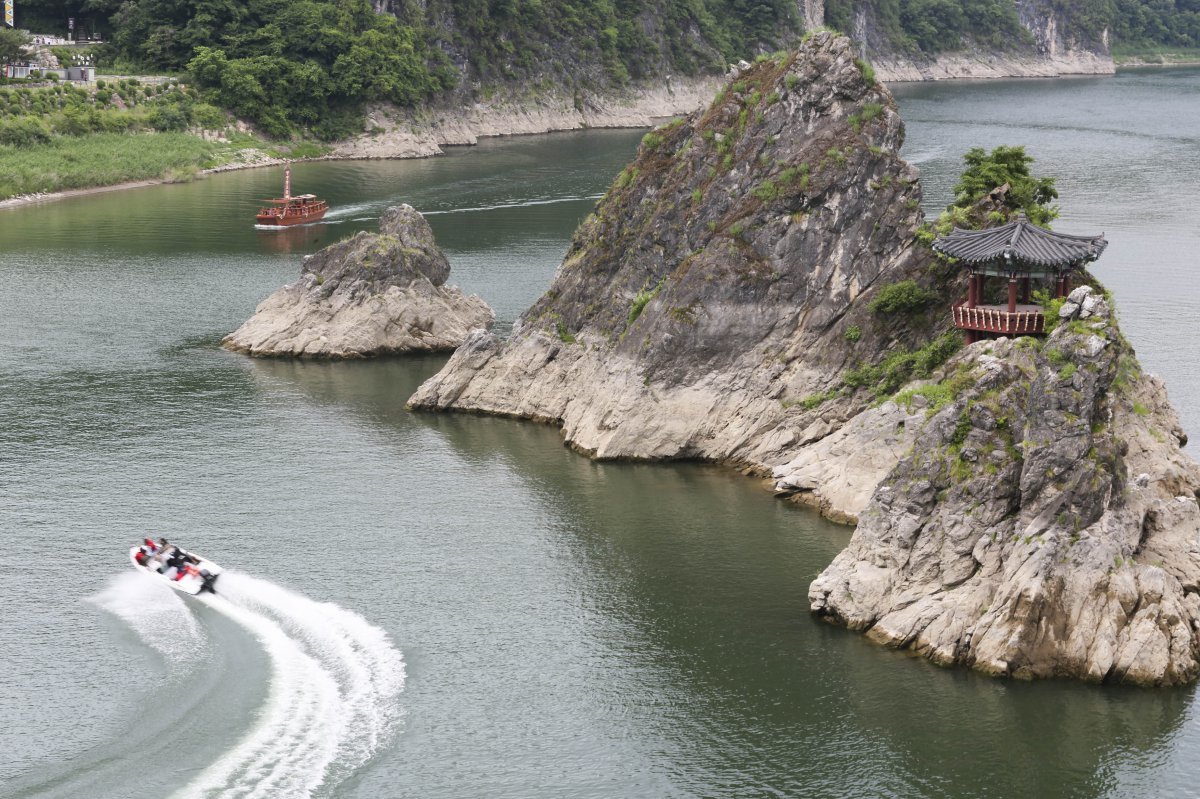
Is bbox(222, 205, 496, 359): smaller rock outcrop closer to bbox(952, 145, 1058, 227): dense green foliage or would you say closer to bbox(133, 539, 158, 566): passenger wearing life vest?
bbox(133, 539, 158, 566): passenger wearing life vest

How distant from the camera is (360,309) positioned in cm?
9212

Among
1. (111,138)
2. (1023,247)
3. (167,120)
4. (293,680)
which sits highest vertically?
(1023,247)

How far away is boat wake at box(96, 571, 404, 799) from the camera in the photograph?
141 ft

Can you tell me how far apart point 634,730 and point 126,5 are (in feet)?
580

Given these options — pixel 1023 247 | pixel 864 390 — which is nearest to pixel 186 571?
pixel 864 390

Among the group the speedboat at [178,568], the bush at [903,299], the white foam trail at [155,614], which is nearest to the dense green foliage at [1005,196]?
the bush at [903,299]

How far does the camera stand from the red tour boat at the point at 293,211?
13670cm

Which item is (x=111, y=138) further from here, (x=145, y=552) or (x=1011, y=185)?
(x=1011, y=185)

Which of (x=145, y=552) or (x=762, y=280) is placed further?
(x=762, y=280)

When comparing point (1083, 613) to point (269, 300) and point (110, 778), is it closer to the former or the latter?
point (110, 778)

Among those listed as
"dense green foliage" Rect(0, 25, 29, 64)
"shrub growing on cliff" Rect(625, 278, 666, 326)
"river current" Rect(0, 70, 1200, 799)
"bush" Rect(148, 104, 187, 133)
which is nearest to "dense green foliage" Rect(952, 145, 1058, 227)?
"river current" Rect(0, 70, 1200, 799)

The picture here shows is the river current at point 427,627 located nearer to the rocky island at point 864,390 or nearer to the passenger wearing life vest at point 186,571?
the passenger wearing life vest at point 186,571

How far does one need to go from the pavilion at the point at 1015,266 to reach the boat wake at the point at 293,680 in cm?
2811

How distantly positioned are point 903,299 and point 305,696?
3303 cm
